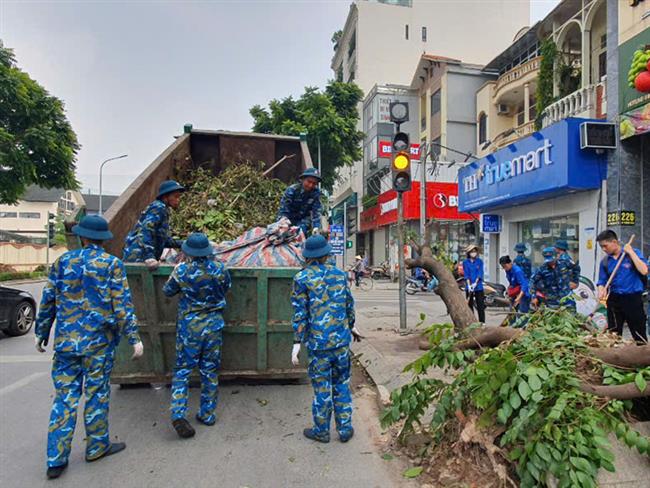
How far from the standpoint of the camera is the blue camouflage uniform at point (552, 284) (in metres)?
6.35

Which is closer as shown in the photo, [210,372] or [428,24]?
[210,372]

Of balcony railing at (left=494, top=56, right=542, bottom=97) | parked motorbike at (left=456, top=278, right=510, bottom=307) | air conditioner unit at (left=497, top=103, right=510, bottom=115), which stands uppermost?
balcony railing at (left=494, top=56, right=542, bottom=97)

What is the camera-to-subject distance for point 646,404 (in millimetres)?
2631

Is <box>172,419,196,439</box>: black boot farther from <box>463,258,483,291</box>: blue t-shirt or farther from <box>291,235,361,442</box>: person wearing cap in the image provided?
<box>463,258,483,291</box>: blue t-shirt

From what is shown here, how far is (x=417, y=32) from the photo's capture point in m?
34.5

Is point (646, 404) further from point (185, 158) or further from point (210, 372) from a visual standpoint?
point (185, 158)

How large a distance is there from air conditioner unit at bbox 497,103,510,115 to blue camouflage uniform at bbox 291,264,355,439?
21.0m

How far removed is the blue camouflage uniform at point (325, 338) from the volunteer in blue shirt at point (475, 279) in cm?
533

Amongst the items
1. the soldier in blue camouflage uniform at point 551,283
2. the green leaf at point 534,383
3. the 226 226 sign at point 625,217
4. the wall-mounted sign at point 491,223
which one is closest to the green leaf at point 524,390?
the green leaf at point 534,383

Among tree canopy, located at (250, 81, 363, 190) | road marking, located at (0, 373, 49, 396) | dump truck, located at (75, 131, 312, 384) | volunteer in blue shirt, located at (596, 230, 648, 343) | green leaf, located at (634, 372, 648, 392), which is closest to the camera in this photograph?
green leaf, located at (634, 372, 648, 392)

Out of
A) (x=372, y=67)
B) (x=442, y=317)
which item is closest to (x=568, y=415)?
(x=442, y=317)

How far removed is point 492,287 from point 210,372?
1053 cm

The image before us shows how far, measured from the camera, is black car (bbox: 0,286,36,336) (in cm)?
764

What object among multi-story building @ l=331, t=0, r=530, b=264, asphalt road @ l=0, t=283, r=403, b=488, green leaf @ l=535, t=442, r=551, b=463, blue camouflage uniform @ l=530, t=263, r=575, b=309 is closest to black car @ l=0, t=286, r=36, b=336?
asphalt road @ l=0, t=283, r=403, b=488
